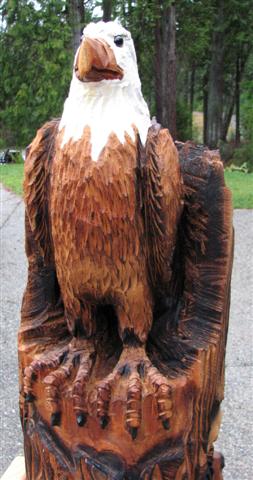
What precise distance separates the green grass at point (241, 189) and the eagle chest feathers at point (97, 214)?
4.42 metres

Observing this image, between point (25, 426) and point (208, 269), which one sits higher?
point (208, 269)

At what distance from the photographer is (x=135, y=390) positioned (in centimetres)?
109

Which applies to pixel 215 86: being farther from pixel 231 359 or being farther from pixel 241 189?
pixel 231 359

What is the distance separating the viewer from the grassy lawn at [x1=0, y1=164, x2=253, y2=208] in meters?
6.22

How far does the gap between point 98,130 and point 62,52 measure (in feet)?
15.8

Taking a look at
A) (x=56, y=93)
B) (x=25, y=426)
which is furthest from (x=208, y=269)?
(x=56, y=93)

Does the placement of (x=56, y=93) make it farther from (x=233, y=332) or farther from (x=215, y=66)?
(x=215, y=66)

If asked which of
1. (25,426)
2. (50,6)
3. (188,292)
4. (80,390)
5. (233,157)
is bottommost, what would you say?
(233,157)

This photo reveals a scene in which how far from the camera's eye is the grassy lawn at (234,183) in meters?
6.22

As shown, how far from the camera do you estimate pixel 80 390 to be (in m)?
1.13

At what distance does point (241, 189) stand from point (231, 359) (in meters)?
3.71

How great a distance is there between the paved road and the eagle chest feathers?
1.62 metres

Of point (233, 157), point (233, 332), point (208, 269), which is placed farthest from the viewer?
point (233, 157)

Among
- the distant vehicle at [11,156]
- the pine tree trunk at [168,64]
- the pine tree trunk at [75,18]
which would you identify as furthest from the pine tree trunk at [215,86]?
the pine tree trunk at [75,18]
